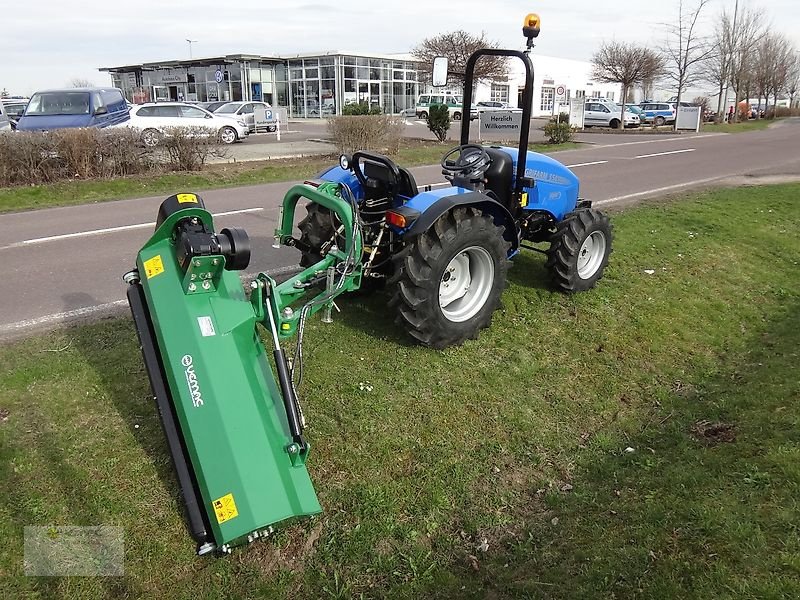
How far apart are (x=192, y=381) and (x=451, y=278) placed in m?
2.52

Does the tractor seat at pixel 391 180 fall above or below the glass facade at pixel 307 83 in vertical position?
below

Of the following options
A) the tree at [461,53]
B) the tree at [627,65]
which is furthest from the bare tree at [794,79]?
the tree at [461,53]

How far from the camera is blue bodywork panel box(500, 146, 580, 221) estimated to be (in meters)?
5.73

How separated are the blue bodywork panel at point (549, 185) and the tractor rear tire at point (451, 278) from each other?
1.02 m

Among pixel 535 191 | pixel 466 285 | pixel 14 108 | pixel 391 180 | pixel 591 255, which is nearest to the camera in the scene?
pixel 391 180

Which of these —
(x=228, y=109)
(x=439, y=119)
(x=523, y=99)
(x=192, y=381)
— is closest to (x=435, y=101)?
(x=228, y=109)

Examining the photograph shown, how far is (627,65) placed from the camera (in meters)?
36.6

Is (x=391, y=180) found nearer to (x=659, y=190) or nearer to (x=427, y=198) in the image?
(x=427, y=198)

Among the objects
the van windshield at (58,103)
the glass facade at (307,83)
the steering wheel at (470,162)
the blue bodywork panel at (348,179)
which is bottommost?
the blue bodywork panel at (348,179)

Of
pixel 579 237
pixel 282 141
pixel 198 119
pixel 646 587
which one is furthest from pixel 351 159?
pixel 282 141

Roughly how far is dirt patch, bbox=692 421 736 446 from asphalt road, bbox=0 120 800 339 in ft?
14.7

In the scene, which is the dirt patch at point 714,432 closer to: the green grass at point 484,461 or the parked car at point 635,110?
the green grass at point 484,461

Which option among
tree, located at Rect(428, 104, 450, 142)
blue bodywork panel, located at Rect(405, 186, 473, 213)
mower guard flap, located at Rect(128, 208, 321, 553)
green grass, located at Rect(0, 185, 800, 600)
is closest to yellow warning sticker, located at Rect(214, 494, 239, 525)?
mower guard flap, located at Rect(128, 208, 321, 553)

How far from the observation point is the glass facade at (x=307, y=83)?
4212cm
